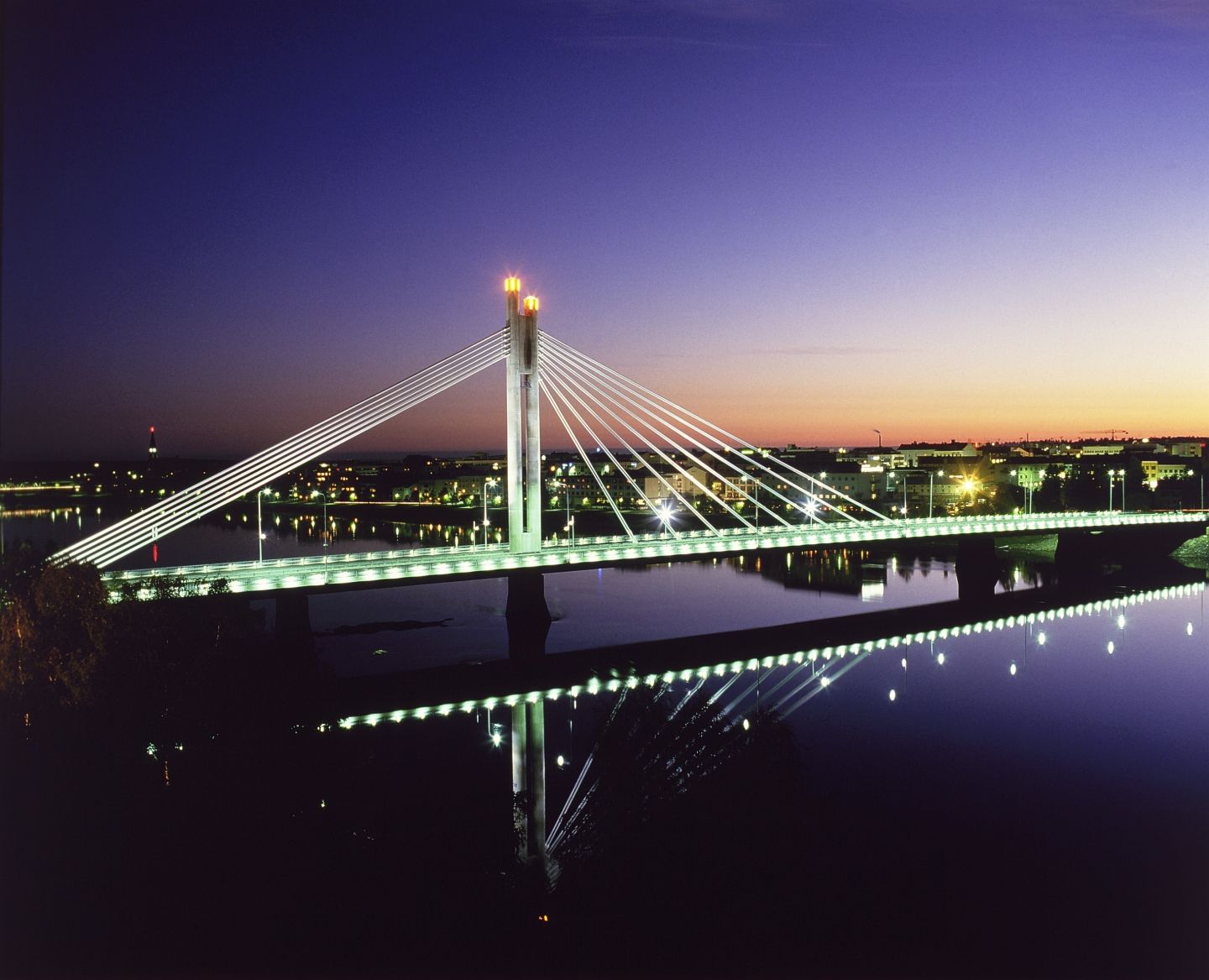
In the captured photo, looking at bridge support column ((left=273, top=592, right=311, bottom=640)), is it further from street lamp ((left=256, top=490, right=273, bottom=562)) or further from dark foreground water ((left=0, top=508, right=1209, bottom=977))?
dark foreground water ((left=0, top=508, right=1209, bottom=977))

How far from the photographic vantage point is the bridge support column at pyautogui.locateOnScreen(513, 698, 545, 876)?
12031 millimetres

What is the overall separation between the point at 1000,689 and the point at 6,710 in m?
19.1

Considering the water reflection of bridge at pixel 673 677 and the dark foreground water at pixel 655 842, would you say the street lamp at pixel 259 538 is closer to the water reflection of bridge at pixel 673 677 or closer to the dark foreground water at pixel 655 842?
the water reflection of bridge at pixel 673 677

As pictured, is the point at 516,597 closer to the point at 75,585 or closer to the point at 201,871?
the point at 75,585

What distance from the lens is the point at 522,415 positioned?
2719 cm

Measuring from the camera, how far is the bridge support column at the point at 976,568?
1389 inches

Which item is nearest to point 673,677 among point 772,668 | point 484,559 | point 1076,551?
point 772,668

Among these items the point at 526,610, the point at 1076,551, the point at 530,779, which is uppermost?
the point at 1076,551

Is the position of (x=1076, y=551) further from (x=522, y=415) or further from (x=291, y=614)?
(x=291, y=614)

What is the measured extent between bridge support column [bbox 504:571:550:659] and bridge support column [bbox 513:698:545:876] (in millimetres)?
6081

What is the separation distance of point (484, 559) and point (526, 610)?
2.29 m

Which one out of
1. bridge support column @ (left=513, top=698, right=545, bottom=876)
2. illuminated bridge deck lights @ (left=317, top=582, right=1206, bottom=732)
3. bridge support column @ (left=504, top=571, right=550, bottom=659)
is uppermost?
bridge support column @ (left=504, top=571, right=550, bottom=659)

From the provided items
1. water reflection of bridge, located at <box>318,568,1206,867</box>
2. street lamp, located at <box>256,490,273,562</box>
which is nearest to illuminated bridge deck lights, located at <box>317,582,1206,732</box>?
water reflection of bridge, located at <box>318,568,1206,867</box>

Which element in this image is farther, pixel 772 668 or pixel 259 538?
pixel 259 538
